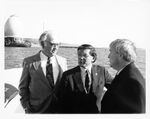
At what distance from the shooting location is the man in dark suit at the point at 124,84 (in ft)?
10.1

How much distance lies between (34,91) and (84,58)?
0.63 meters

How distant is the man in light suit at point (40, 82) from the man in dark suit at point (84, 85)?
0.09 m

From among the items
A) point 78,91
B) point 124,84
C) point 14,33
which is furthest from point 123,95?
point 14,33

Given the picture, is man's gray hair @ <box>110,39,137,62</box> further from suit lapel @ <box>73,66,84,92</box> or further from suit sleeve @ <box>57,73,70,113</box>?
suit sleeve @ <box>57,73,70,113</box>

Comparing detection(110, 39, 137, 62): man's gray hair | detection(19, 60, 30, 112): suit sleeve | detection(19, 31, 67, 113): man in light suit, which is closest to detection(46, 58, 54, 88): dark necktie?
detection(19, 31, 67, 113): man in light suit

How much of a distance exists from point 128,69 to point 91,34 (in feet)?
1.76

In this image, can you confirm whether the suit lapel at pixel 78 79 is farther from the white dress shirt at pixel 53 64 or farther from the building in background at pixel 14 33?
the building in background at pixel 14 33

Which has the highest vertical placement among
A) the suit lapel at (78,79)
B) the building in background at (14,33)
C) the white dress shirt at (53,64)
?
the building in background at (14,33)

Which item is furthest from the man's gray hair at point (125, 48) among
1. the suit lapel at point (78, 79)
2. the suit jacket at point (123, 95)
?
the suit lapel at point (78, 79)

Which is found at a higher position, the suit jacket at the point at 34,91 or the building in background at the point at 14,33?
the building in background at the point at 14,33

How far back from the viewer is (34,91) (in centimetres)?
310

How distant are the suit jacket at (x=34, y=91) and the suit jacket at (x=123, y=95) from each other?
557 mm

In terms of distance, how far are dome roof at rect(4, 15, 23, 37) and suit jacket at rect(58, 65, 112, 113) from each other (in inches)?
25.6

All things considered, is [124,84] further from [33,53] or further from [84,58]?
[33,53]
